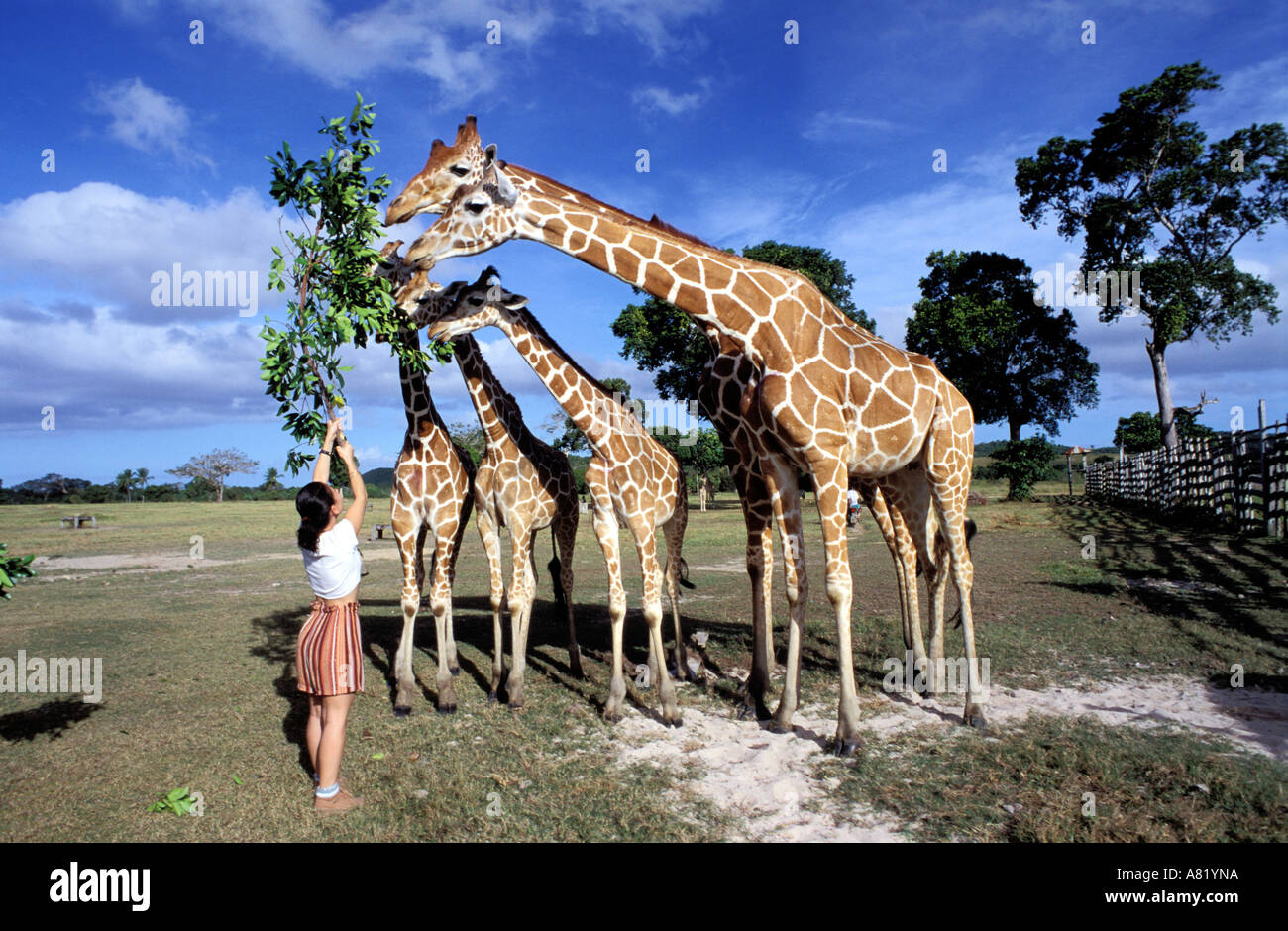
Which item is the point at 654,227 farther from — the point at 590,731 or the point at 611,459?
the point at 590,731

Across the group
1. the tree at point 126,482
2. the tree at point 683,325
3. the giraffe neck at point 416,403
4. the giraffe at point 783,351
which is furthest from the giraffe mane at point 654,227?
the tree at point 126,482

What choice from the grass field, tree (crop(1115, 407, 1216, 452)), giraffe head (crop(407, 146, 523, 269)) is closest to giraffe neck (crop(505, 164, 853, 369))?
giraffe head (crop(407, 146, 523, 269))

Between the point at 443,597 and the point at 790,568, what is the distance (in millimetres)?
3639

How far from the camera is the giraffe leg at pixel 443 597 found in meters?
7.21

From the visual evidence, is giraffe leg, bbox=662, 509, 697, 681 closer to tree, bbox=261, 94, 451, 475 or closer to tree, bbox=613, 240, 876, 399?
tree, bbox=261, 94, 451, 475

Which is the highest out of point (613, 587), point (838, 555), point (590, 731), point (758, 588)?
point (838, 555)

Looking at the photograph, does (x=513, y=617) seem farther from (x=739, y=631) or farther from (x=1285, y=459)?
(x=1285, y=459)

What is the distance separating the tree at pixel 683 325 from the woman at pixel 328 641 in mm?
29399

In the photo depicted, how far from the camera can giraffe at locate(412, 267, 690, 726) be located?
266 inches

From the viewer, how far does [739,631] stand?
10148 mm

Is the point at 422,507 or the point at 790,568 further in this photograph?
the point at 422,507

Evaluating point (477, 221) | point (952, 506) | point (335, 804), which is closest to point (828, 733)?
point (952, 506)

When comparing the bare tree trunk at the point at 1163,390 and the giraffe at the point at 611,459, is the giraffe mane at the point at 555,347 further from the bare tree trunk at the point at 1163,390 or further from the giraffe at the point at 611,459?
the bare tree trunk at the point at 1163,390

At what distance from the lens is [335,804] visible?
4898 mm
